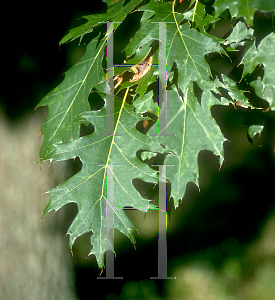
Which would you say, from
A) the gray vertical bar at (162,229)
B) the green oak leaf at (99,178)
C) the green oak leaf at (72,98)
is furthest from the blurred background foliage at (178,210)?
the green oak leaf at (99,178)

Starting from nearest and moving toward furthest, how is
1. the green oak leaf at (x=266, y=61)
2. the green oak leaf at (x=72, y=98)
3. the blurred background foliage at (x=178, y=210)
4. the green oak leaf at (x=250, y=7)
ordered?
the green oak leaf at (x=250, y=7)
the green oak leaf at (x=266, y=61)
the green oak leaf at (x=72, y=98)
the blurred background foliage at (x=178, y=210)

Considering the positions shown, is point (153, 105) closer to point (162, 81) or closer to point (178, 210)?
point (162, 81)

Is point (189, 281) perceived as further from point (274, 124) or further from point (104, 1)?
point (104, 1)

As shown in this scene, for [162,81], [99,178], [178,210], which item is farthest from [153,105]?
[178,210]

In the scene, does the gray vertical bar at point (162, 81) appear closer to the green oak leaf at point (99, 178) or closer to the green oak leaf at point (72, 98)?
the green oak leaf at point (99, 178)

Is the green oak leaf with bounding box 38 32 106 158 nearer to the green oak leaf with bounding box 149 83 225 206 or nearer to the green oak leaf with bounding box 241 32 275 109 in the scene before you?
the green oak leaf with bounding box 149 83 225 206

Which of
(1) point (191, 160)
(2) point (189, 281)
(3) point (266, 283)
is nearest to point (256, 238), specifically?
(3) point (266, 283)
